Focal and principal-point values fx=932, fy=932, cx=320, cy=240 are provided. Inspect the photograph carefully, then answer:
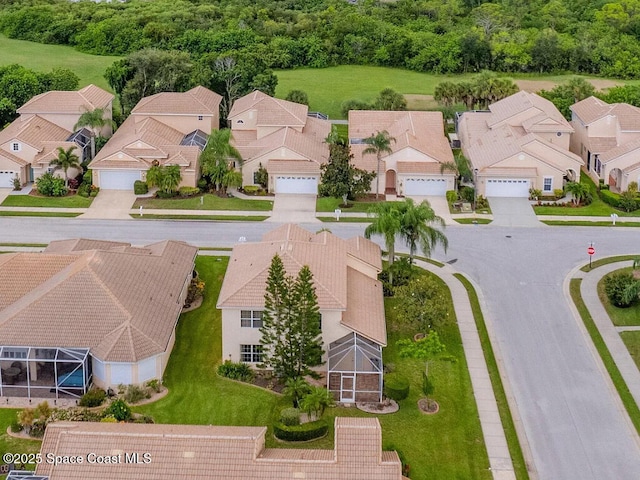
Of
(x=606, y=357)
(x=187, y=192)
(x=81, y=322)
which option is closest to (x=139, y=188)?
(x=187, y=192)

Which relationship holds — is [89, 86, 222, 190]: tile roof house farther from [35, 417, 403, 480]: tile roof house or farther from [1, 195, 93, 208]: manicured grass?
[35, 417, 403, 480]: tile roof house

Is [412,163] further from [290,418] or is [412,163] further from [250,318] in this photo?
[290,418]

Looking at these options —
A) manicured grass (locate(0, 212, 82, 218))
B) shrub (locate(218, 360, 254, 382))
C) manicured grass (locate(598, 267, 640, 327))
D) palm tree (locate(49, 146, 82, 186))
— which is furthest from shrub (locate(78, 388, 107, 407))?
palm tree (locate(49, 146, 82, 186))

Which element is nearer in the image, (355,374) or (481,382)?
(355,374)

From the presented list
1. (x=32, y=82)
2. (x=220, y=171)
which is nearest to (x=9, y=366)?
(x=220, y=171)

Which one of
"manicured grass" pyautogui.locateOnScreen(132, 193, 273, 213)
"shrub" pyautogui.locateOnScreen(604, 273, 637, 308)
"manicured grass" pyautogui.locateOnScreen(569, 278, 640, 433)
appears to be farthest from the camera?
"manicured grass" pyautogui.locateOnScreen(132, 193, 273, 213)

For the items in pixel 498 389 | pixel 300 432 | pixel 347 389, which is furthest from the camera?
pixel 498 389
